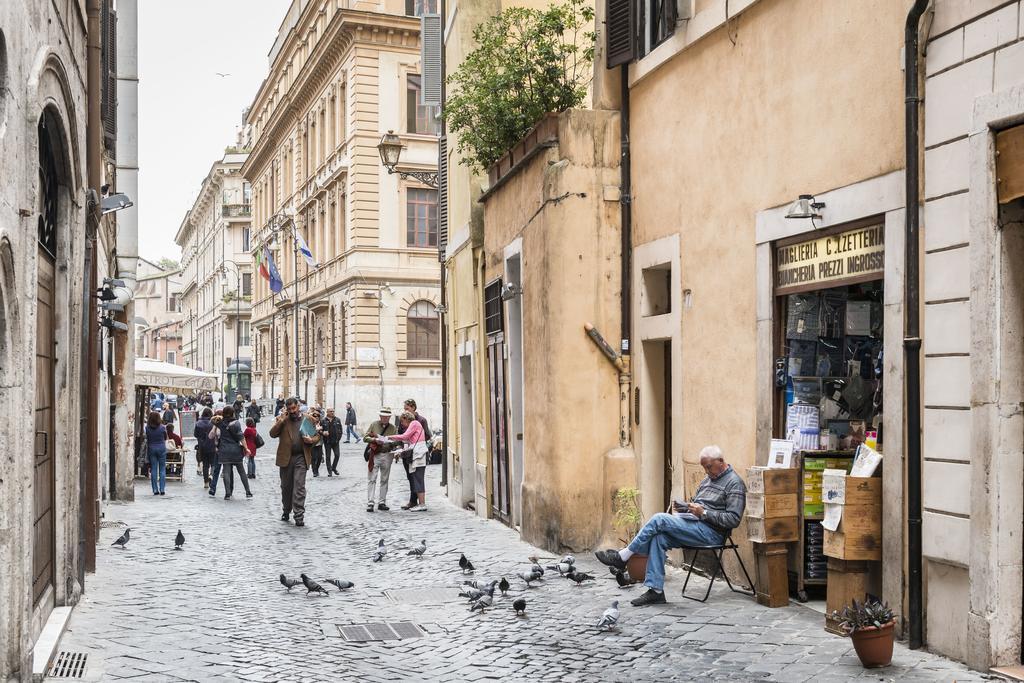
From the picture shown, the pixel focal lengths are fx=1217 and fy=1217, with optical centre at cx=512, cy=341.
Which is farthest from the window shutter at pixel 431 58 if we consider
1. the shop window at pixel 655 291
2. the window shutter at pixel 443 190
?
the shop window at pixel 655 291

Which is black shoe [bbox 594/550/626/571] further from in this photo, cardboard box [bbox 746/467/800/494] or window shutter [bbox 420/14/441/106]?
window shutter [bbox 420/14/441/106]

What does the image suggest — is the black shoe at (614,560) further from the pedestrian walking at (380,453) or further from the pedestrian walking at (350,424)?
the pedestrian walking at (350,424)

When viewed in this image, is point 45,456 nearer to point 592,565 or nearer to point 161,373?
point 592,565

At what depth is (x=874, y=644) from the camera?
7.24 meters

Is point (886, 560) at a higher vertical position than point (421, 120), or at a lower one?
lower

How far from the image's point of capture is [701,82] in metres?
11.2

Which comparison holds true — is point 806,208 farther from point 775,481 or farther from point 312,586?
point 312,586

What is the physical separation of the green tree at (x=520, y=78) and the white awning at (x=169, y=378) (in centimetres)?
1413

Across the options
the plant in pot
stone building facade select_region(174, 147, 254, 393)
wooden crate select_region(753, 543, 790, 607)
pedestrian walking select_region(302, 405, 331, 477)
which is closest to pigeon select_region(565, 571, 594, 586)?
the plant in pot

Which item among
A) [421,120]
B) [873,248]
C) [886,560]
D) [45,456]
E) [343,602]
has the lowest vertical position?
[343,602]

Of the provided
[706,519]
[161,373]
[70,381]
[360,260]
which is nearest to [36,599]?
[70,381]

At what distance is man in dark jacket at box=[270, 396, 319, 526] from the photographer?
17062mm

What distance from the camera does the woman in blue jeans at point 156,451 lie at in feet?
73.5

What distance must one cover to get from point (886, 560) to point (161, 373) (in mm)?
22820
